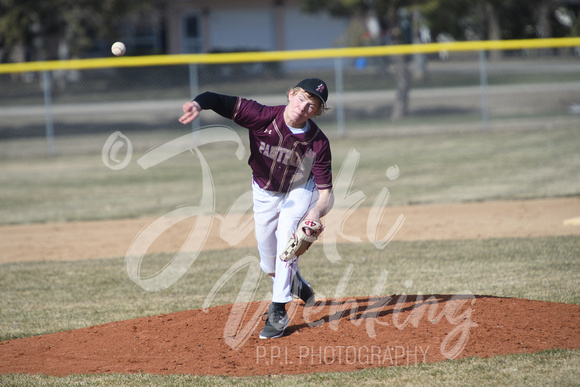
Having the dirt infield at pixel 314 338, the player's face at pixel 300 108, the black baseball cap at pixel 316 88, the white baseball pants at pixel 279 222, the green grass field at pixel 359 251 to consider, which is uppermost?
the black baseball cap at pixel 316 88

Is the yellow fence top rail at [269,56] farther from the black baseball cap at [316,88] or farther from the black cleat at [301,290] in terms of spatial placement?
the black baseball cap at [316,88]

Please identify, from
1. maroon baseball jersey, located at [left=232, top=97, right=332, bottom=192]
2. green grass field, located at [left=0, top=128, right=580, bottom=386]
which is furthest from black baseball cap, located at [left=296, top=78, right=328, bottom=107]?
green grass field, located at [left=0, top=128, right=580, bottom=386]

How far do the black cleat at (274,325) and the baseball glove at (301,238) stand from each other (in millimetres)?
441

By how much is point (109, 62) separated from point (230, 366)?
43.2ft

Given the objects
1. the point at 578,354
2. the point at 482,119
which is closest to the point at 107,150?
the point at 482,119

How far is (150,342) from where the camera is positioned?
14.6 ft

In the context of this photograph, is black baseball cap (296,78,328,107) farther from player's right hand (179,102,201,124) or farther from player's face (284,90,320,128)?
player's right hand (179,102,201,124)

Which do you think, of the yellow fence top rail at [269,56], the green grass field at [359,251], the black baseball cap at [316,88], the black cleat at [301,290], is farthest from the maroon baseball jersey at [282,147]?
→ the yellow fence top rail at [269,56]

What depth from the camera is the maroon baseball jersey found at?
4.41 m

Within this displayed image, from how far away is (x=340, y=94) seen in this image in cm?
1681

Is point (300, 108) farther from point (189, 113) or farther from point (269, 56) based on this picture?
point (269, 56)

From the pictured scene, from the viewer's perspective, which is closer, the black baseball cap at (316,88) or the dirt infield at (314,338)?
the dirt infield at (314,338)

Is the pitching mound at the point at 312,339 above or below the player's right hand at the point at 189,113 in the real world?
below

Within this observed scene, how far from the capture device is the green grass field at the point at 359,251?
12.6 feet
